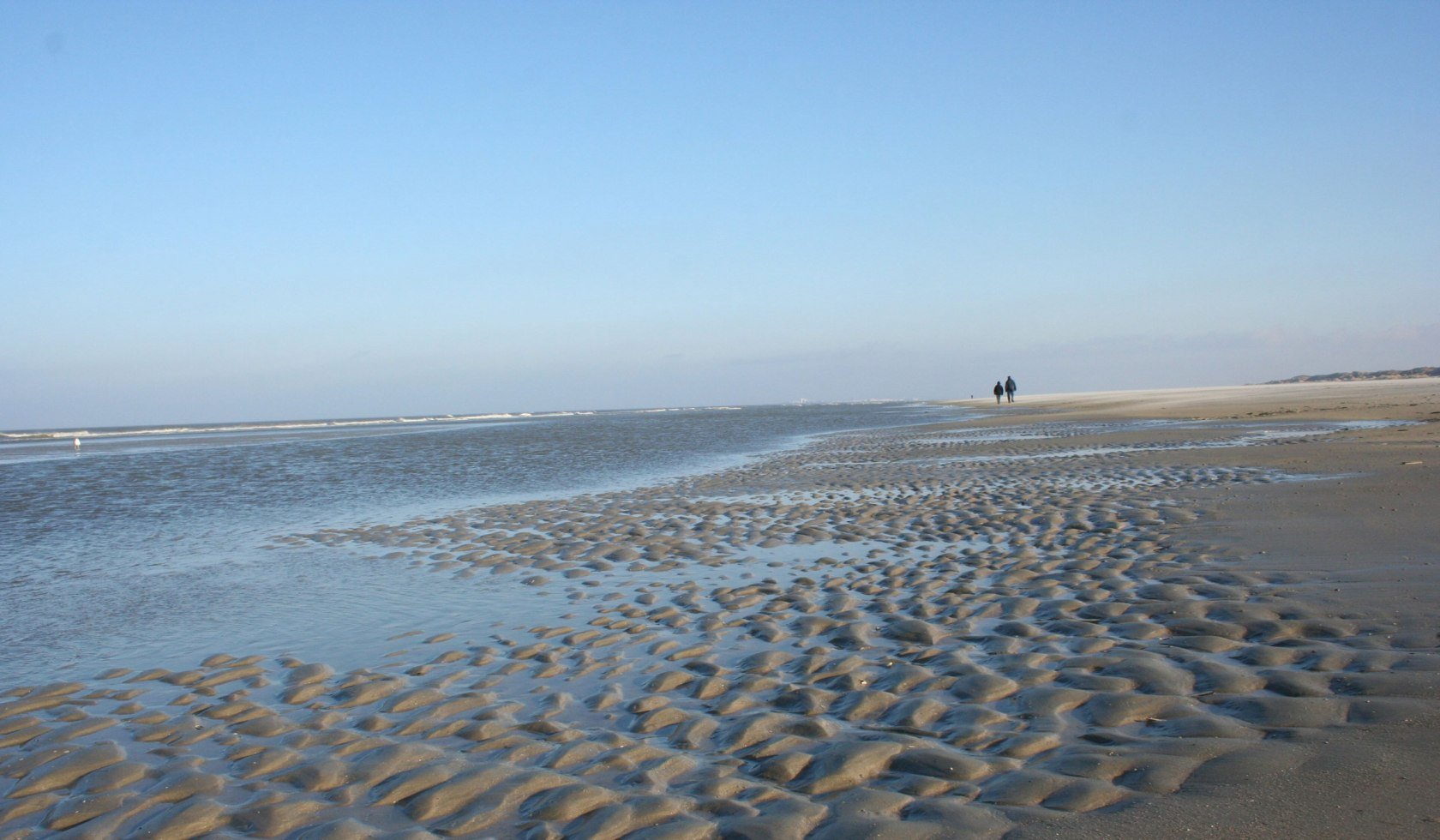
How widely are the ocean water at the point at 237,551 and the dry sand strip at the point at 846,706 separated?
0.56m

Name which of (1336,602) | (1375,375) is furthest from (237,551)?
(1375,375)

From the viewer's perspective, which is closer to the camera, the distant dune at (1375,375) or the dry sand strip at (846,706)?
the dry sand strip at (846,706)

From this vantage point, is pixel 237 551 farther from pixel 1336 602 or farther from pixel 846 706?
pixel 1336 602

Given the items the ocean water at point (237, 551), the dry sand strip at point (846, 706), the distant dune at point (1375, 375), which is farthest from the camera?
the distant dune at point (1375, 375)

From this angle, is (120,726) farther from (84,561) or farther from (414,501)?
(414,501)

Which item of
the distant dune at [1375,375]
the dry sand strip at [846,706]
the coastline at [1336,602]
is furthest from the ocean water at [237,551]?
the distant dune at [1375,375]

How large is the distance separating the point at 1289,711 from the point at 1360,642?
1463 millimetres

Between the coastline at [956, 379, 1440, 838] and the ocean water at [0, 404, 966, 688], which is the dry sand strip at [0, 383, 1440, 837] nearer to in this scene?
the coastline at [956, 379, 1440, 838]

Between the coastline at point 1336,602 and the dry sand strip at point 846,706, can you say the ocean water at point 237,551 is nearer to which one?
the dry sand strip at point 846,706

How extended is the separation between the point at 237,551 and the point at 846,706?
413 inches

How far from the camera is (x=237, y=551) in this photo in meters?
12.7

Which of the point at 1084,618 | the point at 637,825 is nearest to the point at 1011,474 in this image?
the point at 1084,618

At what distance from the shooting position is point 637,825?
3.84 meters

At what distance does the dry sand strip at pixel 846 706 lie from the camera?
12.8ft
